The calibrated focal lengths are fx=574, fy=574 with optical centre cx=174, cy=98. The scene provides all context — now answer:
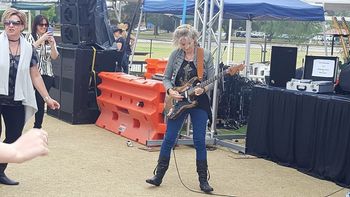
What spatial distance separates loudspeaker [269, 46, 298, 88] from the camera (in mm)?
7883

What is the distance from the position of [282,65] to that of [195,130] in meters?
2.41

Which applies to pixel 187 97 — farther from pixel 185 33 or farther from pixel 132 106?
pixel 132 106

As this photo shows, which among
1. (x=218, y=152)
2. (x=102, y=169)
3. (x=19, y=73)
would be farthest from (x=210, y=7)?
(x=19, y=73)

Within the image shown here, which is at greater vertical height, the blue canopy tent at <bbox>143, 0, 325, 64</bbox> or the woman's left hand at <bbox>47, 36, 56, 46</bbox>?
the blue canopy tent at <bbox>143, 0, 325, 64</bbox>

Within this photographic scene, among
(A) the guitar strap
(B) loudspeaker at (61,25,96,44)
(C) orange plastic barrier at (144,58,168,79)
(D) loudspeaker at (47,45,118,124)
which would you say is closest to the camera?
(A) the guitar strap

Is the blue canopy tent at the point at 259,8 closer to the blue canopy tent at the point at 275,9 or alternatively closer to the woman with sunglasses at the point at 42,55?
the blue canopy tent at the point at 275,9

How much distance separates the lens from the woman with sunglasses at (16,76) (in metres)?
5.58

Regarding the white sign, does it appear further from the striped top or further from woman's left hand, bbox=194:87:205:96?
the striped top

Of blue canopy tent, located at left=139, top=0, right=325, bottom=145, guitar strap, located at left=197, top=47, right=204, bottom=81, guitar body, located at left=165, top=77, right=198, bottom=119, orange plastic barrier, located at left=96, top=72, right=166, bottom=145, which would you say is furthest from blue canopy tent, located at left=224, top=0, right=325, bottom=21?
guitar body, located at left=165, top=77, right=198, bottom=119

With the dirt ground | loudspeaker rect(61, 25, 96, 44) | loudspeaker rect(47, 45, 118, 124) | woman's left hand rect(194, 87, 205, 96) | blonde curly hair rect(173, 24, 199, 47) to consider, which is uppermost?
blonde curly hair rect(173, 24, 199, 47)

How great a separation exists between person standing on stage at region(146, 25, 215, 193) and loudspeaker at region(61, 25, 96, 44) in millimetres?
4634

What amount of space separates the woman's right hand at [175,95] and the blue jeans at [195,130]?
16 cm

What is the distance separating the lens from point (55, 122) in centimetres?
1020

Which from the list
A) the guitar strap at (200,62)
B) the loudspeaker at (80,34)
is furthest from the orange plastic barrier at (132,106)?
the guitar strap at (200,62)
